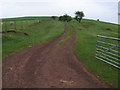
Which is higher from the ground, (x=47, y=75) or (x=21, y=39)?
(x=21, y=39)

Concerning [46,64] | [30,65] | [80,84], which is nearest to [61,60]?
[46,64]

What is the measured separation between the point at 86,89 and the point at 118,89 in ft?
5.57

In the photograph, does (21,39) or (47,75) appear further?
(21,39)

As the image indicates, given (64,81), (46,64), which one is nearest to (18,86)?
(64,81)

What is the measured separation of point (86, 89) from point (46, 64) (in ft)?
16.8

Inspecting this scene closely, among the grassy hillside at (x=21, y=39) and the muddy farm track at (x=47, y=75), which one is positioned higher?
the grassy hillside at (x=21, y=39)

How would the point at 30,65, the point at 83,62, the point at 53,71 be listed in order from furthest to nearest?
the point at 83,62 → the point at 30,65 → the point at 53,71

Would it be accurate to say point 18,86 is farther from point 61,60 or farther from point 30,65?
point 61,60

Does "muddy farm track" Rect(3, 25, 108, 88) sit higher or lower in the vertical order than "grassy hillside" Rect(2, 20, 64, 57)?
lower

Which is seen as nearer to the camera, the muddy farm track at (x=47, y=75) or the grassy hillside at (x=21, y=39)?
the muddy farm track at (x=47, y=75)

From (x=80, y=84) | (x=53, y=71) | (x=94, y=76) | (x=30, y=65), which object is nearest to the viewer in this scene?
(x=80, y=84)

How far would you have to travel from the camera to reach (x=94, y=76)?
1023cm

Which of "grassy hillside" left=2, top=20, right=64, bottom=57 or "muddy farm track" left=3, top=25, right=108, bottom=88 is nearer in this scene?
"muddy farm track" left=3, top=25, right=108, bottom=88

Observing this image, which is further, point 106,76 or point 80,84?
point 106,76
